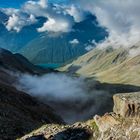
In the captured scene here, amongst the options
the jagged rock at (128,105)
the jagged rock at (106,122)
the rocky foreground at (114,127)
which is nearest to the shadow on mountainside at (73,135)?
the rocky foreground at (114,127)

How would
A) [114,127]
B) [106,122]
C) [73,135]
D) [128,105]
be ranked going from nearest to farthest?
[128,105], [114,127], [106,122], [73,135]

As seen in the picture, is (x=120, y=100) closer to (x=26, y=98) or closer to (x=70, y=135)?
(x=70, y=135)

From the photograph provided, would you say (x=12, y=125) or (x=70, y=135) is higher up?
(x=12, y=125)

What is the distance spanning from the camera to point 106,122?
34500 millimetres

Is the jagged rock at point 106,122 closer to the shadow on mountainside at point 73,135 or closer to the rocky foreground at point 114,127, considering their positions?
the rocky foreground at point 114,127

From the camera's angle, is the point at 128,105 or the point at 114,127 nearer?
the point at 128,105

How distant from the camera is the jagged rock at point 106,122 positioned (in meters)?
33.6

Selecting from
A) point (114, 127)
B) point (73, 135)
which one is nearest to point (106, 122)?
Answer: point (114, 127)

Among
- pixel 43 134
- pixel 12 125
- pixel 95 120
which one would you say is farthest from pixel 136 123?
pixel 12 125

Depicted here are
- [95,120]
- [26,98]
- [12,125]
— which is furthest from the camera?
[26,98]

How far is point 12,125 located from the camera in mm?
54219

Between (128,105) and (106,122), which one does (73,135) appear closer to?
(106,122)

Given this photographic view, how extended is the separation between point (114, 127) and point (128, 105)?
8.43 ft

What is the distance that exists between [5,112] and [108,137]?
32.2m
